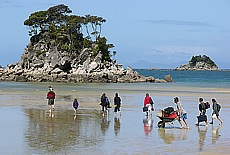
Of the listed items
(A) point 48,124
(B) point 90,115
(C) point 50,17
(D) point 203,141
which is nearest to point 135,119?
(B) point 90,115

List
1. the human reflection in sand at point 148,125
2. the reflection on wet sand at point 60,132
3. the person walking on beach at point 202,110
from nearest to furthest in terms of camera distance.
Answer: the reflection on wet sand at point 60,132, the human reflection in sand at point 148,125, the person walking on beach at point 202,110

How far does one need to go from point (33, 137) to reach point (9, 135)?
3.68 ft

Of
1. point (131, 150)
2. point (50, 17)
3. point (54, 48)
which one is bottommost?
point (131, 150)

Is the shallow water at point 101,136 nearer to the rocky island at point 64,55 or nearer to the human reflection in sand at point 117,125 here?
the human reflection in sand at point 117,125

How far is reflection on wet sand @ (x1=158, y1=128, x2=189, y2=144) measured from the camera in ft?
53.8

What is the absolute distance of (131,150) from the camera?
14086mm

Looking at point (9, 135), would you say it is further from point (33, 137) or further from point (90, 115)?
point (90, 115)

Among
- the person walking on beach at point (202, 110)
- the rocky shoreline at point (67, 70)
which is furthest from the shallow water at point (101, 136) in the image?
the rocky shoreline at point (67, 70)

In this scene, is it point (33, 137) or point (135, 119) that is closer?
point (33, 137)

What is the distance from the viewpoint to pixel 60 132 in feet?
57.7

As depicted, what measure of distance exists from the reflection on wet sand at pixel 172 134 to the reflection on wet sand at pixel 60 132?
251 centimetres

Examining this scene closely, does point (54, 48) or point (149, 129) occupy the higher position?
point (54, 48)

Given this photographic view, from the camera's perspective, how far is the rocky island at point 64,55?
85.3 m

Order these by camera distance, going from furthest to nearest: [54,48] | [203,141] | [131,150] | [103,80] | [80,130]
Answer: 1. [54,48]
2. [103,80]
3. [80,130]
4. [203,141]
5. [131,150]
